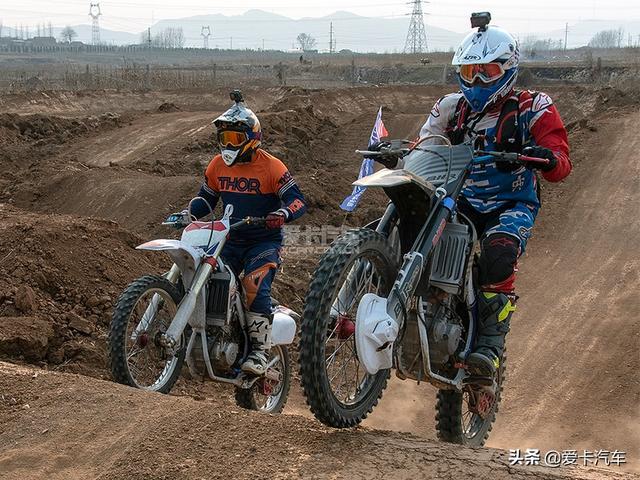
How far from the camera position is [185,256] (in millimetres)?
5859

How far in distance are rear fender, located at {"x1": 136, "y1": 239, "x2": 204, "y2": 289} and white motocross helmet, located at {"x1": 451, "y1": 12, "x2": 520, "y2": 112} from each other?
7.38 feet

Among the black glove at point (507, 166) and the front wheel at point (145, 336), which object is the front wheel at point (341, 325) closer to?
the black glove at point (507, 166)

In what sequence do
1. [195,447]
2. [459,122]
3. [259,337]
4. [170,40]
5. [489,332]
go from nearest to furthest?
[195,447]
[489,332]
[459,122]
[259,337]
[170,40]

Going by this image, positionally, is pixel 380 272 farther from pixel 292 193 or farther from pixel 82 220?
pixel 82 220

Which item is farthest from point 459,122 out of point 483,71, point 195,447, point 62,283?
point 62,283

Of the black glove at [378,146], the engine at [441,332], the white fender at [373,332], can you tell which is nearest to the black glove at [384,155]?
the black glove at [378,146]

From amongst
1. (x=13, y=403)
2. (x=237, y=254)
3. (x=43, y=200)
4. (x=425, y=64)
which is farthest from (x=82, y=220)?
(x=425, y=64)

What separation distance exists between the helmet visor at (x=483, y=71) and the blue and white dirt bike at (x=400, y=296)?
0.45 metres

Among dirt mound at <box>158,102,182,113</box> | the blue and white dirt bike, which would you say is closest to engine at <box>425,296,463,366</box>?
the blue and white dirt bike

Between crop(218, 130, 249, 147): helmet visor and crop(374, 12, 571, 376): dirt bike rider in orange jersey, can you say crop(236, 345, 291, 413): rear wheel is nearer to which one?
crop(218, 130, 249, 147): helmet visor

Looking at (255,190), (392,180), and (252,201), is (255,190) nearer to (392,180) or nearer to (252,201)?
(252,201)

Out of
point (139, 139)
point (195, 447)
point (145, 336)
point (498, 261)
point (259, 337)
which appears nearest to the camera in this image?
point (195, 447)

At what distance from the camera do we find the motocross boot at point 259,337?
6.23m

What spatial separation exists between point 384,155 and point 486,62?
863 millimetres
